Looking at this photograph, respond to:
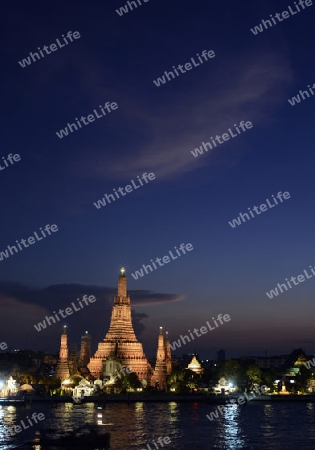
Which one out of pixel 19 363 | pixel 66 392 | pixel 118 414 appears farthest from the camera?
pixel 19 363

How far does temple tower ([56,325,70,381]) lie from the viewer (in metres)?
119

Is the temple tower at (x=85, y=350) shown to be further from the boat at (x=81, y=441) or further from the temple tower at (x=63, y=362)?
the boat at (x=81, y=441)

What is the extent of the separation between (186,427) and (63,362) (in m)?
58.7

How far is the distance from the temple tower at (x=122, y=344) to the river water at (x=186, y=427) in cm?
3110

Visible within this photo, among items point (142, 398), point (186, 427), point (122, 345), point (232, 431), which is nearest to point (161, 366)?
point (122, 345)

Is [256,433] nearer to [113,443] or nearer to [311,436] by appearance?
[311,436]

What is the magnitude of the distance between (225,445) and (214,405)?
5244 centimetres

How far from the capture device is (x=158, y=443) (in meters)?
54.4

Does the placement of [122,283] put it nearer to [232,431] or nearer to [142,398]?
[142,398]

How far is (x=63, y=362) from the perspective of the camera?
12081 cm

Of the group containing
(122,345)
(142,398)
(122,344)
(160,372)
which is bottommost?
(142,398)

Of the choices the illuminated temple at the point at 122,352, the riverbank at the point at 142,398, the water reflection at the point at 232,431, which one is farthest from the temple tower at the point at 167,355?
the water reflection at the point at 232,431

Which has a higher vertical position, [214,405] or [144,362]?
[144,362]

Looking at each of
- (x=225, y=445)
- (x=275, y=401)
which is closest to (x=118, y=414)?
(x=225, y=445)
